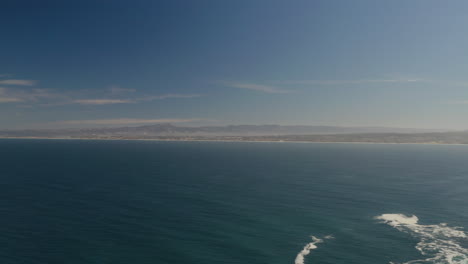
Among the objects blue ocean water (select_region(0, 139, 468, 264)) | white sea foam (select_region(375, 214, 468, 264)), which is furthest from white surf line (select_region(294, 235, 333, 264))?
white sea foam (select_region(375, 214, 468, 264))

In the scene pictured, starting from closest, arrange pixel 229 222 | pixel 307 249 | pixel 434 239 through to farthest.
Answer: pixel 307 249 < pixel 434 239 < pixel 229 222

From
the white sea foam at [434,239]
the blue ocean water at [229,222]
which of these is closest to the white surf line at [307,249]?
the blue ocean water at [229,222]

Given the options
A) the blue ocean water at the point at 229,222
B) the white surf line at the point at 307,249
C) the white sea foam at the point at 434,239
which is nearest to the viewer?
the white surf line at the point at 307,249


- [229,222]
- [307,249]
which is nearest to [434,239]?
[307,249]

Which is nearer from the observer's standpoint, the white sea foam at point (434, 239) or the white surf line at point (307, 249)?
the white surf line at point (307, 249)

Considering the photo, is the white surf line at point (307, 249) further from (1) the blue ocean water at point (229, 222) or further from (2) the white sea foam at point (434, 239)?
(2) the white sea foam at point (434, 239)

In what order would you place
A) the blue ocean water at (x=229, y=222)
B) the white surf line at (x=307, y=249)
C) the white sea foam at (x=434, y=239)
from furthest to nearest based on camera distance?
the blue ocean water at (x=229, y=222), the white sea foam at (x=434, y=239), the white surf line at (x=307, y=249)

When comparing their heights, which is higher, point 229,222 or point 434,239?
point 434,239

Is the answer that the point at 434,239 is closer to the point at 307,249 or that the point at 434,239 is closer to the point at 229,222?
the point at 307,249

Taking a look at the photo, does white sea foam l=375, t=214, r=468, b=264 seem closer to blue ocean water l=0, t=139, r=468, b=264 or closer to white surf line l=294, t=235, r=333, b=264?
blue ocean water l=0, t=139, r=468, b=264
